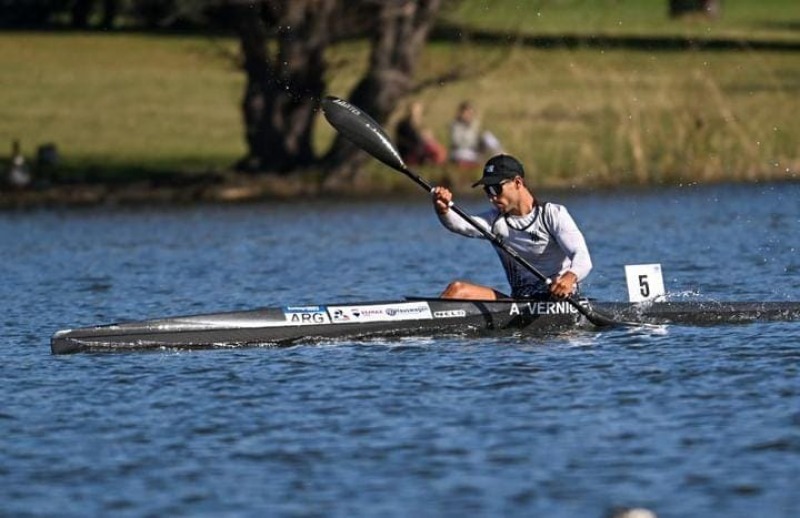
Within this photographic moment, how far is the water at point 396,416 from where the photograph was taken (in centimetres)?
1091

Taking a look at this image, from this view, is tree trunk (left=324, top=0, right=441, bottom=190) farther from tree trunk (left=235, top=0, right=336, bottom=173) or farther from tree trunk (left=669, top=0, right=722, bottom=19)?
tree trunk (left=669, top=0, right=722, bottom=19)

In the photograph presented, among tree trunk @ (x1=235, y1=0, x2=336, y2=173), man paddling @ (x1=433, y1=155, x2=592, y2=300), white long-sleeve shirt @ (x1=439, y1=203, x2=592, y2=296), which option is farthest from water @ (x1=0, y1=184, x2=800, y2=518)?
tree trunk @ (x1=235, y1=0, x2=336, y2=173)

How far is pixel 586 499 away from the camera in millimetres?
10641

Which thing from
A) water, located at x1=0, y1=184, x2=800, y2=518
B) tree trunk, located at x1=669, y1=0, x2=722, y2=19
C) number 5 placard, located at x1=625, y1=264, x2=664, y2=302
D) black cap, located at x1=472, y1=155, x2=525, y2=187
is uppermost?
tree trunk, located at x1=669, y1=0, x2=722, y2=19

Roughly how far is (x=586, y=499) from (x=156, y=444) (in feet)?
10.4

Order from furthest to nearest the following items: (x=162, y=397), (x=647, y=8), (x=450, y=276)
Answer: (x=647, y=8) → (x=450, y=276) → (x=162, y=397)

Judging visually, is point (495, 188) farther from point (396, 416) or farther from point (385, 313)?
point (396, 416)

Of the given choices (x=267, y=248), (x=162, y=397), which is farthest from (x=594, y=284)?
(x=162, y=397)

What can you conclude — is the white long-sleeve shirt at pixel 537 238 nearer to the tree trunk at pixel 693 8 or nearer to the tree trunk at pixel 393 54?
the tree trunk at pixel 393 54

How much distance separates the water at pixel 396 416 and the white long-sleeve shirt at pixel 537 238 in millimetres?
638

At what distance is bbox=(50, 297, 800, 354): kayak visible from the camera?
15945mm

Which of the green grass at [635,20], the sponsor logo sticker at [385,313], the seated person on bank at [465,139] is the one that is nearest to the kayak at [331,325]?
the sponsor logo sticker at [385,313]

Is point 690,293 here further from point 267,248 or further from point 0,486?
point 0,486

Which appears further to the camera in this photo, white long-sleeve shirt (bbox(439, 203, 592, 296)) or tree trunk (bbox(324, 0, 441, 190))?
tree trunk (bbox(324, 0, 441, 190))
